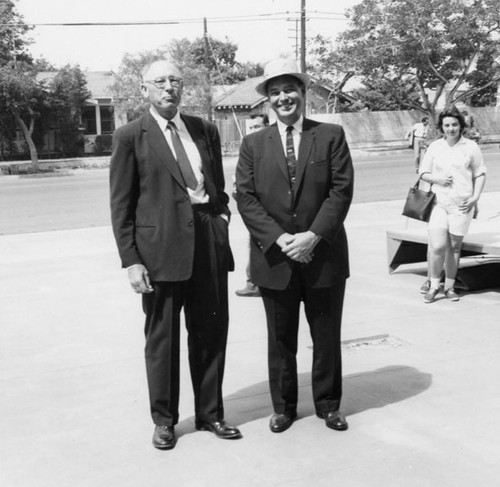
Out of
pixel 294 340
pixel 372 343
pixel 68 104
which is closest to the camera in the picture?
pixel 294 340

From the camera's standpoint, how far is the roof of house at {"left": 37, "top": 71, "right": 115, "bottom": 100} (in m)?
47.3

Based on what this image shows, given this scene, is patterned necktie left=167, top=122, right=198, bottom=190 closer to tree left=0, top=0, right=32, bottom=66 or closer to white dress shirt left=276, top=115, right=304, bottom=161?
white dress shirt left=276, top=115, right=304, bottom=161

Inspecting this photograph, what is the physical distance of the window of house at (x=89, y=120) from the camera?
46.8 m

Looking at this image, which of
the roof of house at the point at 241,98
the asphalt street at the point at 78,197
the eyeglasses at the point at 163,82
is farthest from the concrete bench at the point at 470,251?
the roof of house at the point at 241,98

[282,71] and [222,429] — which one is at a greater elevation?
[282,71]

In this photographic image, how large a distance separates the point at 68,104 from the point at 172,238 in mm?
39226

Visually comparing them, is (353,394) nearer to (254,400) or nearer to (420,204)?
(254,400)

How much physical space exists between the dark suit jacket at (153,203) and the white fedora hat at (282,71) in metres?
0.64

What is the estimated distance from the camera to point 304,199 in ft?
13.8

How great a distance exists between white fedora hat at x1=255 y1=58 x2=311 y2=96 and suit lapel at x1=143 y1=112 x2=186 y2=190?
2.02 ft

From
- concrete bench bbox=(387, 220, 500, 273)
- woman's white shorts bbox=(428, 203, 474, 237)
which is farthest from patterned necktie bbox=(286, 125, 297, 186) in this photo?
concrete bench bbox=(387, 220, 500, 273)

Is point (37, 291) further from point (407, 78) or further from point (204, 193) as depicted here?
point (407, 78)

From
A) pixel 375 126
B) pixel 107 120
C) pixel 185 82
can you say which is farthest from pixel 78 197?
pixel 107 120

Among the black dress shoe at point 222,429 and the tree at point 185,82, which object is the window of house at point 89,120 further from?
the black dress shoe at point 222,429
